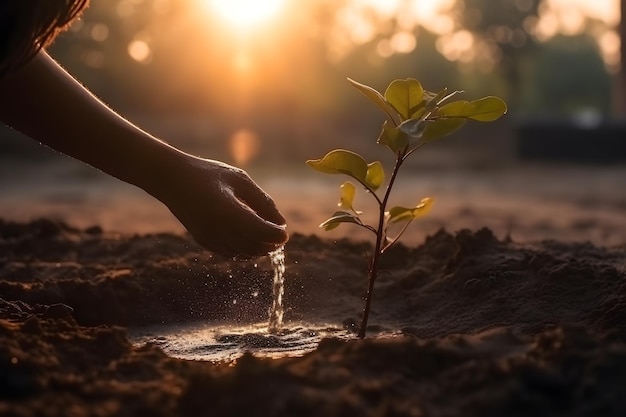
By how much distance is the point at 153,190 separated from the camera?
2383 millimetres

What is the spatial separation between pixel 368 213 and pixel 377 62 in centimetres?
1632

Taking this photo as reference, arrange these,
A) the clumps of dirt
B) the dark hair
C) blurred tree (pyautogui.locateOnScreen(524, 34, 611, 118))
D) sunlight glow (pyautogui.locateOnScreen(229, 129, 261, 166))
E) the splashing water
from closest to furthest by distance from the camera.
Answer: the clumps of dirt
the dark hair
the splashing water
sunlight glow (pyautogui.locateOnScreen(229, 129, 261, 166))
blurred tree (pyautogui.locateOnScreen(524, 34, 611, 118))

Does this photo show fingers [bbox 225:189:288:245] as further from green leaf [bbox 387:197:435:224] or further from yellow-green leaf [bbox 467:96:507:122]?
yellow-green leaf [bbox 467:96:507:122]

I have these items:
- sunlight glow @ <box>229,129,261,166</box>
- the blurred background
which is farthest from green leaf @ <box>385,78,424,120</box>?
sunlight glow @ <box>229,129,261,166</box>

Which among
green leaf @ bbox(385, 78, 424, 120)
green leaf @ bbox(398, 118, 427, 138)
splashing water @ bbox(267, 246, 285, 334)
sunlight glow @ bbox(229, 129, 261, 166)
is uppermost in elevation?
sunlight glow @ bbox(229, 129, 261, 166)

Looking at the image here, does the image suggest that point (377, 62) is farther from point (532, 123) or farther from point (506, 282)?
point (506, 282)

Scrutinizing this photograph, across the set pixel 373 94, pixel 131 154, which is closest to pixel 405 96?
pixel 373 94

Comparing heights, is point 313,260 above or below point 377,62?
below

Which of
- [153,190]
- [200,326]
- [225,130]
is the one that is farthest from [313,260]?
[225,130]

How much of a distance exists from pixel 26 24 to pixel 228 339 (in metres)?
1.09

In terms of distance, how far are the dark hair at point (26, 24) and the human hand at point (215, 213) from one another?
1.51ft

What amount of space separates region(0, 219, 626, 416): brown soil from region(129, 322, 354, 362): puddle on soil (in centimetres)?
10

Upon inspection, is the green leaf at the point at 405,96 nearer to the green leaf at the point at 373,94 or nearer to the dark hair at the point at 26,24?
the green leaf at the point at 373,94

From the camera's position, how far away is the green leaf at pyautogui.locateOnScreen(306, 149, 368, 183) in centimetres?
229
